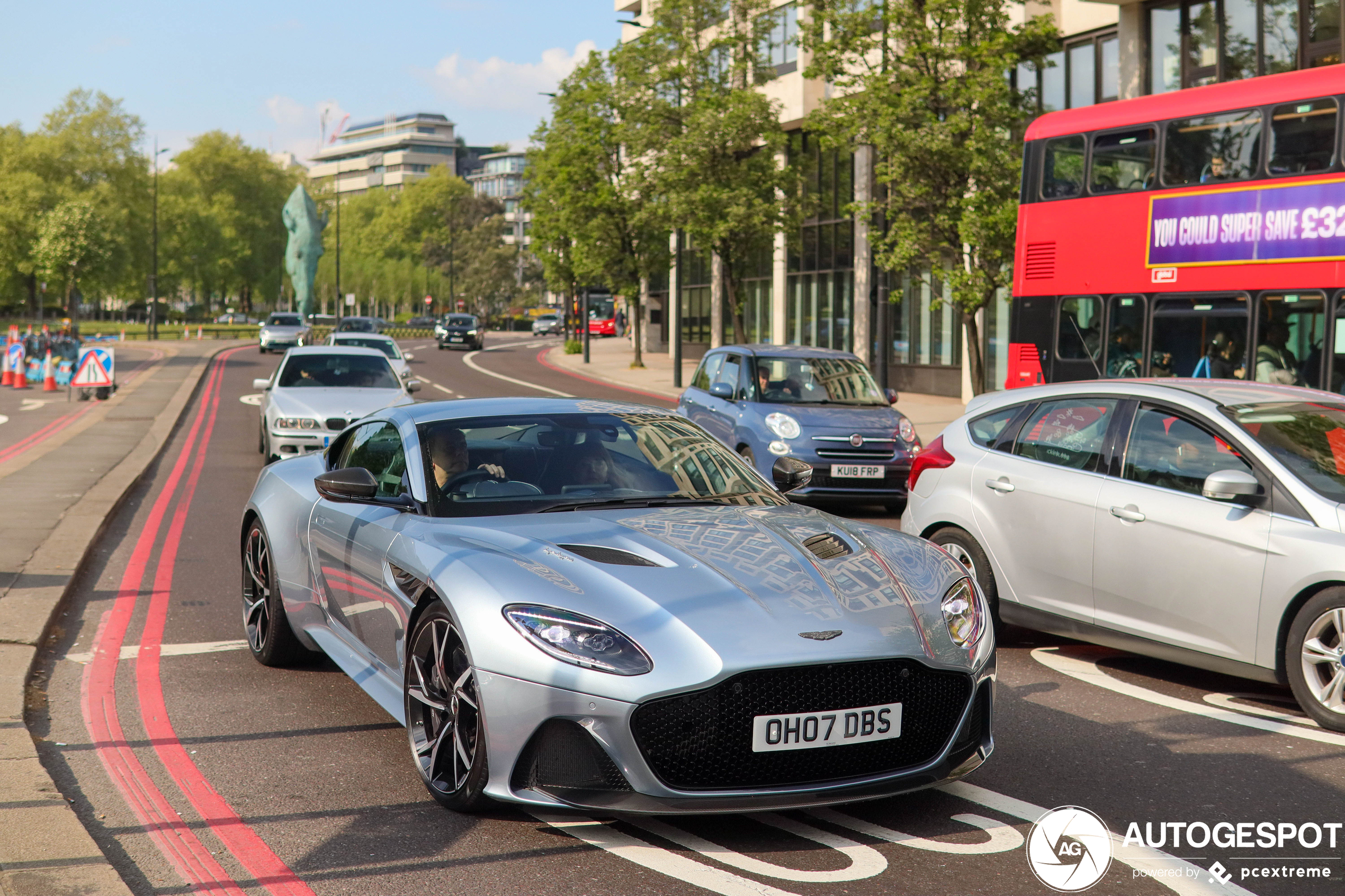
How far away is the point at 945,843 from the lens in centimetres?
425

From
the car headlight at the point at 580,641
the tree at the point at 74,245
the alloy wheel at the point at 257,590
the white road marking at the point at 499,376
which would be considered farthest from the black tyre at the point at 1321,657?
the tree at the point at 74,245

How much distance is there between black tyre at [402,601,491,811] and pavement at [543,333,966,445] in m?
10.5

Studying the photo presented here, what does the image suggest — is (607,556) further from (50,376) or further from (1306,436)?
(50,376)

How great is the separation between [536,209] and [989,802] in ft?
175

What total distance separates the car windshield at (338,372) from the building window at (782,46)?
21.9 metres

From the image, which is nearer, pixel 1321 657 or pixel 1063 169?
pixel 1321 657

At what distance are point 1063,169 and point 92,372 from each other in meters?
20.0

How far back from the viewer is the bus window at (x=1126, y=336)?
14938mm

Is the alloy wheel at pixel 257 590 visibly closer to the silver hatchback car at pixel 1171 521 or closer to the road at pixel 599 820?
the road at pixel 599 820

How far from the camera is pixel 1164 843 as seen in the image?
427 cm

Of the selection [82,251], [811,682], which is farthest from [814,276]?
[82,251]

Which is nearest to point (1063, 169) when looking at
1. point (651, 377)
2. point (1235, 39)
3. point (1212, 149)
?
point (1212, 149)

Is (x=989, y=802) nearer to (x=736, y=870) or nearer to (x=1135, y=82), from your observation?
(x=736, y=870)

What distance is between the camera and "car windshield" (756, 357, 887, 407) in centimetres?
1402
